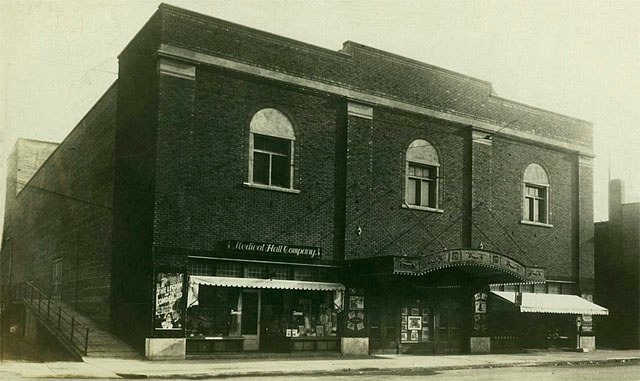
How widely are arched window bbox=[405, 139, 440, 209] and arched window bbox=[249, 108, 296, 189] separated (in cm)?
535

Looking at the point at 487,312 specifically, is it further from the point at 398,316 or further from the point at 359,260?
the point at 359,260

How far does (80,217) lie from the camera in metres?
31.5

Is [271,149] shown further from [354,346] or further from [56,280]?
[56,280]

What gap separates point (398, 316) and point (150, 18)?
13.6 meters

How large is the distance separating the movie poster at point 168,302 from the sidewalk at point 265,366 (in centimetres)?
123

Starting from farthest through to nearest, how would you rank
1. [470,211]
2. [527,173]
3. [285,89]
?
[527,173] → [470,211] → [285,89]

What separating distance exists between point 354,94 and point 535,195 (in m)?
10.8

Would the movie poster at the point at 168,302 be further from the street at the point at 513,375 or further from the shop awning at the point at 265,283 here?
the street at the point at 513,375

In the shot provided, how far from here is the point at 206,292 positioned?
2211cm

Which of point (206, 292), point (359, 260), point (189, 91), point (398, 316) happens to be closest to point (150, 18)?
point (189, 91)

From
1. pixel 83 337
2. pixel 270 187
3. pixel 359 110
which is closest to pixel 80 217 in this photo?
pixel 83 337

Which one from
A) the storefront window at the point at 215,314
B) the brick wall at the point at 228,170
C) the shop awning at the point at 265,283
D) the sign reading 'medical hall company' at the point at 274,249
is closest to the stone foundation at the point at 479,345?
the shop awning at the point at 265,283

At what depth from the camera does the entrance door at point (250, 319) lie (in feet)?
74.8

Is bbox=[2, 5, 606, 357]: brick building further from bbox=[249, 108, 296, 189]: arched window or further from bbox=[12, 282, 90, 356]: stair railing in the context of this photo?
bbox=[12, 282, 90, 356]: stair railing
